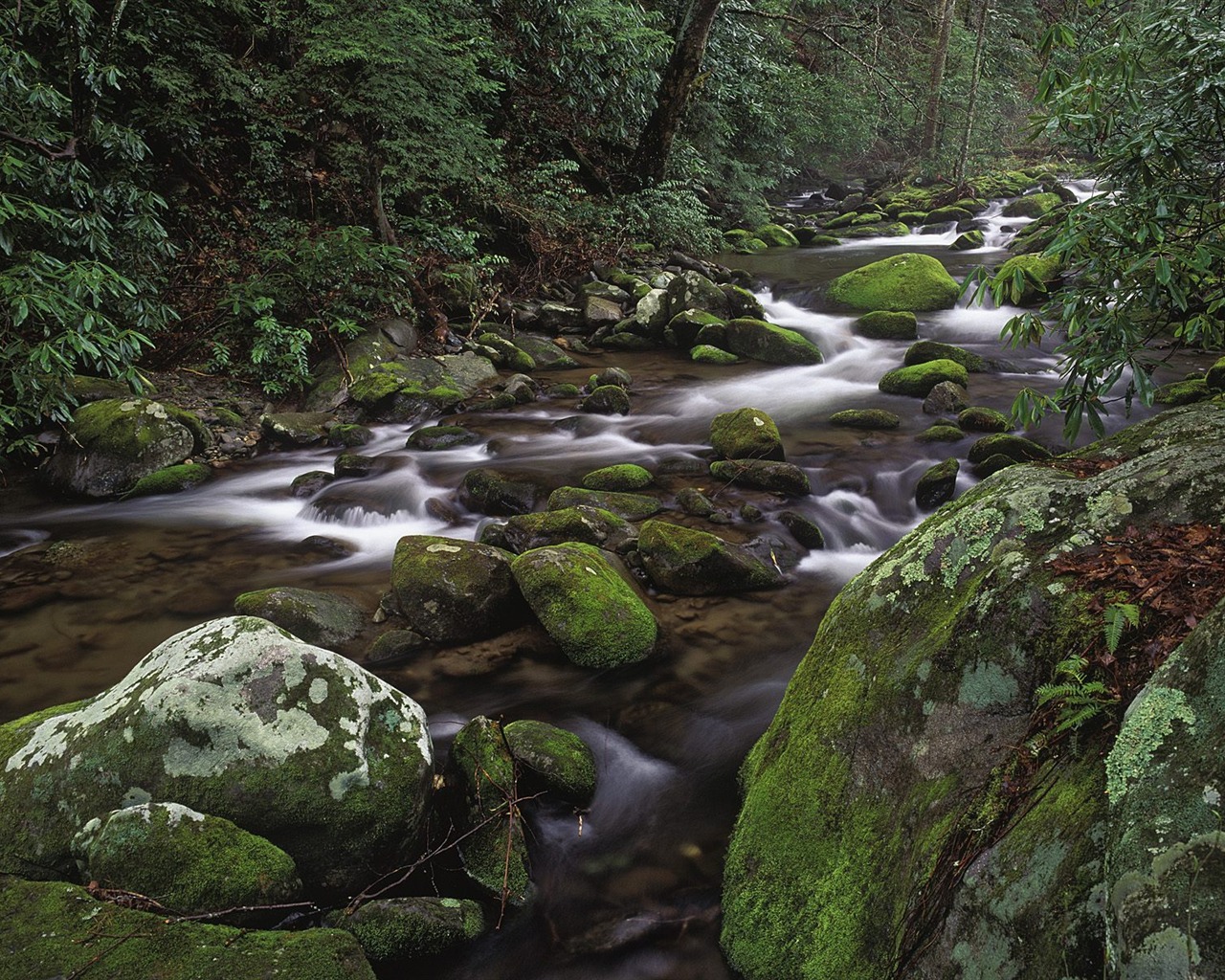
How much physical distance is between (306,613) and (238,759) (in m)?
2.21

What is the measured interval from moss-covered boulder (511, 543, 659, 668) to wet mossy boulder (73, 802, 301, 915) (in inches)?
87.2

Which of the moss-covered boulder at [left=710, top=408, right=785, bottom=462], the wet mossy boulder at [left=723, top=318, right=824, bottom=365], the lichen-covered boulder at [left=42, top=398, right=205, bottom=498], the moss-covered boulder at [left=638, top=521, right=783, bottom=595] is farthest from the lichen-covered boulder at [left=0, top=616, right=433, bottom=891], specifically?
the wet mossy boulder at [left=723, top=318, right=824, bottom=365]

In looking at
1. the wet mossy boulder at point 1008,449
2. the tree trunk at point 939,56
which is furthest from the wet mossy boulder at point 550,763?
the tree trunk at point 939,56

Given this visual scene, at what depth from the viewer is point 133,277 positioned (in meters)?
8.03

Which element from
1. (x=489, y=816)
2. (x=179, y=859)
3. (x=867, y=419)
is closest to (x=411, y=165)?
(x=867, y=419)

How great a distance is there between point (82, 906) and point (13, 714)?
2.75m

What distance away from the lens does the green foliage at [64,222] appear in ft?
19.6

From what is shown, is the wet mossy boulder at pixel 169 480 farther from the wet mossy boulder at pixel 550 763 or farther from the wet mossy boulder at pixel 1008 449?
the wet mossy boulder at pixel 1008 449

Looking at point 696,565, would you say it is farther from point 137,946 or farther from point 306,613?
point 137,946

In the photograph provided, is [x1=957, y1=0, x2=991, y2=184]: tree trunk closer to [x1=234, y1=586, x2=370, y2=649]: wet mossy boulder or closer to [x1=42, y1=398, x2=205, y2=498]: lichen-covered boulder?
[x1=42, y1=398, x2=205, y2=498]: lichen-covered boulder

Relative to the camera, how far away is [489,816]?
10.3 feet

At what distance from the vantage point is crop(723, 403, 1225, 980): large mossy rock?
4.74ft

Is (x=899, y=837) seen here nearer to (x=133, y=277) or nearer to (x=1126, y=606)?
(x=1126, y=606)

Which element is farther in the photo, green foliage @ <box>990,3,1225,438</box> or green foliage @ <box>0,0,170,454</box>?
green foliage @ <box>0,0,170,454</box>
